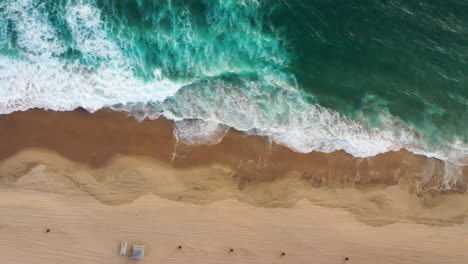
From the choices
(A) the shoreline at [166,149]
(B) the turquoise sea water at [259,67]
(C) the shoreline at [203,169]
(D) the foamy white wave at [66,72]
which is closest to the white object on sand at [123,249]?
(C) the shoreline at [203,169]

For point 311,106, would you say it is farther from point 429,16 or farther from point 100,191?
point 100,191

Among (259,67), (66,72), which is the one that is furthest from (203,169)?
(66,72)

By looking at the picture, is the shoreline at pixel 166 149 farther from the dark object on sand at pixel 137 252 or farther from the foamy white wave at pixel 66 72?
the dark object on sand at pixel 137 252

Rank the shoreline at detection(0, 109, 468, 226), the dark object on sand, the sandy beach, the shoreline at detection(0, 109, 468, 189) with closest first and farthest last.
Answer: the dark object on sand < the sandy beach < the shoreline at detection(0, 109, 468, 226) < the shoreline at detection(0, 109, 468, 189)

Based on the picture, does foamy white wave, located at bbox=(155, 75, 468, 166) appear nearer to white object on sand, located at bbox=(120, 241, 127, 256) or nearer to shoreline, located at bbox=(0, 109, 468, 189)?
shoreline, located at bbox=(0, 109, 468, 189)

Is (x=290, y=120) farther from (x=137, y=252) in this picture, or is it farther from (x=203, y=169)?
(x=137, y=252)

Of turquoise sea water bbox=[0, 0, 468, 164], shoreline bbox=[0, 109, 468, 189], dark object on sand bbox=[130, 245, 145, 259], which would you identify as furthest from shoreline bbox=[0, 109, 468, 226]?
dark object on sand bbox=[130, 245, 145, 259]
